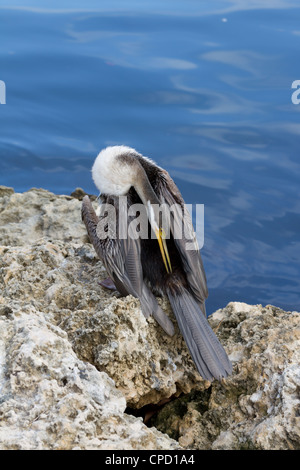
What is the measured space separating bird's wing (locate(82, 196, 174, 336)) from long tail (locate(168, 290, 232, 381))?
96mm

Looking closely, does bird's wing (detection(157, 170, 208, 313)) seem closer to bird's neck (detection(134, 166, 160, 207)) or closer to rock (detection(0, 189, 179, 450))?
bird's neck (detection(134, 166, 160, 207))

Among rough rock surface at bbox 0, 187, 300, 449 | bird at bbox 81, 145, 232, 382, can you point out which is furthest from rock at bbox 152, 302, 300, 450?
bird at bbox 81, 145, 232, 382

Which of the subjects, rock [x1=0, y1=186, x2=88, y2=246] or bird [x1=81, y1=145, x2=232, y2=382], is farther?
rock [x1=0, y1=186, x2=88, y2=246]

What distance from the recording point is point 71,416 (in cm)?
219

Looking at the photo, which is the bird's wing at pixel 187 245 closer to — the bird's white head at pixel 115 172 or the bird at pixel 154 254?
the bird at pixel 154 254

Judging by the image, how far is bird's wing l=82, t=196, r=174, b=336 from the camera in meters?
3.15

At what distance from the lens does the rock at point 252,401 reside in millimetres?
2484

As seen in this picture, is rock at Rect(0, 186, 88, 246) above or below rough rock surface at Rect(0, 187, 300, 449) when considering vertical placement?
above

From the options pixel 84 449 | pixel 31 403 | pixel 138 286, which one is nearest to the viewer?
pixel 84 449

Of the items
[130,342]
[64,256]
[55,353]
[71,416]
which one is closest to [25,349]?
[55,353]

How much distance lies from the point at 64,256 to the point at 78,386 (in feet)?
4.37

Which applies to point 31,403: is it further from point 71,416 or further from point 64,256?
point 64,256

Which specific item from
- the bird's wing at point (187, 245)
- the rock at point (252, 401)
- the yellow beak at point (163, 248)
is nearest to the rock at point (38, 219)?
the bird's wing at point (187, 245)

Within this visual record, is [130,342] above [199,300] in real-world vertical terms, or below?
below
